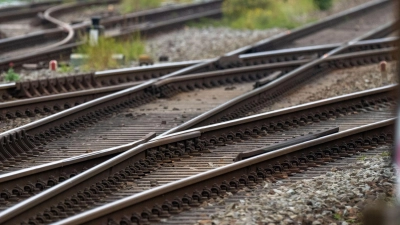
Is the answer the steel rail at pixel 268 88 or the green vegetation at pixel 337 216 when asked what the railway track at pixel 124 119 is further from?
the green vegetation at pixel 337 216

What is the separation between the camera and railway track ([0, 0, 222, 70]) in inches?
635

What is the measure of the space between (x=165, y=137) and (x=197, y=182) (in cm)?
146

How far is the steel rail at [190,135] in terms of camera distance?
7.05 m

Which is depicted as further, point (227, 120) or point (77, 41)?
point (77, 41)

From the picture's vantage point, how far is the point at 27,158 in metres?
9.17

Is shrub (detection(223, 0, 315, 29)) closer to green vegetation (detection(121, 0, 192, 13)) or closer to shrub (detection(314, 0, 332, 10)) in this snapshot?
shrub (detection(314, 0, 332, 10))

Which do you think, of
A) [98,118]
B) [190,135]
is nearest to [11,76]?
[98,118]

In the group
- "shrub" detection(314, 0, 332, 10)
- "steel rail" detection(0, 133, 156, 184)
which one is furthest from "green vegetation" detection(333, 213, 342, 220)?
"shrub" detection(314, 0, 332, 10)

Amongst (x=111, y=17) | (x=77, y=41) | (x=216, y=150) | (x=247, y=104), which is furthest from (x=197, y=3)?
(x=216, y=150)

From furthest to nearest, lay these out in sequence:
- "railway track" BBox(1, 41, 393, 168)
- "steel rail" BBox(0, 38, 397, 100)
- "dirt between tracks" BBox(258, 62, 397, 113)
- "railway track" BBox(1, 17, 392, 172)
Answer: "dirt between tracks" BBox(258, 62, 397, 113) < "steel rail" BBox(0, 38, 397, 100) < "railway track" BBox(1, 41, 393, 168) < "railway track" BBox(1, 17, 392, 172)

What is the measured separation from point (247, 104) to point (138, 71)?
245cm

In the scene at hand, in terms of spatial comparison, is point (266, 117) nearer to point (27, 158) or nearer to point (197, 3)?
point (27, 158)

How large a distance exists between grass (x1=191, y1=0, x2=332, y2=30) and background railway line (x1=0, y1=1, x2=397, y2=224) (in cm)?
638

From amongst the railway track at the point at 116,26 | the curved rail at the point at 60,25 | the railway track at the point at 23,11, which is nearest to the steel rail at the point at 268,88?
the railway track at the point at 116,26
